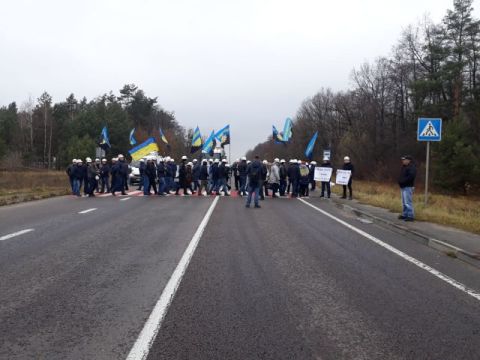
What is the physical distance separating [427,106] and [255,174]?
3464cm

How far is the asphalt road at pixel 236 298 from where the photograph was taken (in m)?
4.46

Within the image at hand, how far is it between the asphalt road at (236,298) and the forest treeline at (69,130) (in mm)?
56097

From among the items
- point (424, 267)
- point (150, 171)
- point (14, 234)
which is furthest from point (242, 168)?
point (424, 267)

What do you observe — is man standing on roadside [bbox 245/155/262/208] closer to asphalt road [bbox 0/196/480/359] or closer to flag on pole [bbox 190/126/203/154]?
asphalt road [bbox 0/196/480/359]

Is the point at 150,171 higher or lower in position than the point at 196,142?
lower

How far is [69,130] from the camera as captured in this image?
82.3m

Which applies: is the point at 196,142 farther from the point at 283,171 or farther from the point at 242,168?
the point at 283,171

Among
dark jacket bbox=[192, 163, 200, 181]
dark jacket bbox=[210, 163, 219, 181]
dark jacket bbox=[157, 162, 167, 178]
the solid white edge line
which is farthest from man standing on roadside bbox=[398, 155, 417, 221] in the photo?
dark jacket bbox=[157, 162, 167, 178]

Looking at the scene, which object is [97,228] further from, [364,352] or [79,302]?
[364,352]

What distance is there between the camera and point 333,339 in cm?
463

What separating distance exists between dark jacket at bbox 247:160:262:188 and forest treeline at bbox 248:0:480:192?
25470 mm

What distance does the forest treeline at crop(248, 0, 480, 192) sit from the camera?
129ft

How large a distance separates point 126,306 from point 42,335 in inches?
42.7

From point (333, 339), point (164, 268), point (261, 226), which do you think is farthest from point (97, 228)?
point (333, 339)
